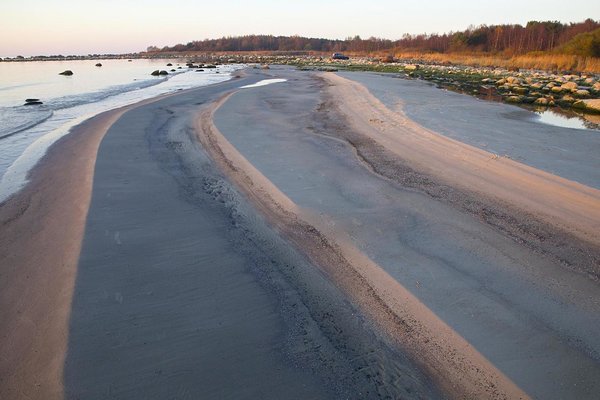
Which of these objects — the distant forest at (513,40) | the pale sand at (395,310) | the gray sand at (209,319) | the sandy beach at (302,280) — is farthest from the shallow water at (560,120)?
the distant forest at (513,40)

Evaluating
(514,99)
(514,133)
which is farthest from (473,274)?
(514,99)

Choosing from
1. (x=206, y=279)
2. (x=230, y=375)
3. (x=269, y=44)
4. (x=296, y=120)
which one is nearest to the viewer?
(x=230, y=375)

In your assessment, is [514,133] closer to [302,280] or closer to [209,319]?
[302,280]

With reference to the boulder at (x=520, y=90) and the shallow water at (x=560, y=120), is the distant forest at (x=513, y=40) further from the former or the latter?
the shallow water at (x=560, y=120)

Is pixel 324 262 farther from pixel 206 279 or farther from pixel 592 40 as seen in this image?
pixel 592 40

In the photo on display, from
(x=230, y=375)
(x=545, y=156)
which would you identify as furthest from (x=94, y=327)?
(x=545, y=156)

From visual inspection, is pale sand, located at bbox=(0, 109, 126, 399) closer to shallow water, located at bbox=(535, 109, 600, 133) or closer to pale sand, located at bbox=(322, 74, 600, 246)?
pale sand, located at bbox=(322, 74, 600, 246)

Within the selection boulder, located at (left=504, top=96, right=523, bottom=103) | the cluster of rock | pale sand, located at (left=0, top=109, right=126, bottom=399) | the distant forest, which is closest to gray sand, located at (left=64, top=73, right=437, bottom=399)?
pale sand, located at (left=0, top=109, right=126, bottom=399)
